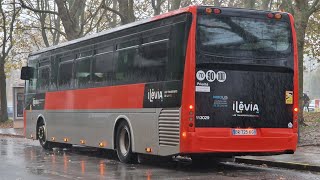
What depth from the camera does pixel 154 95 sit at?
42.6 ft

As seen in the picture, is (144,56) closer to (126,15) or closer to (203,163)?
(203,163)

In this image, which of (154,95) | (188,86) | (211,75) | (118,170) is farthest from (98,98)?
(211,75)

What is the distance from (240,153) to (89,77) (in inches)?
229

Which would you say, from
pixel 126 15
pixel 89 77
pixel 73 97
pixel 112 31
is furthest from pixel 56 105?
pixel 126 15

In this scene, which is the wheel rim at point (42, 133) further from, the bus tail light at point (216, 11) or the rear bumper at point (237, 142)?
the bus tail light at point (216, 11)

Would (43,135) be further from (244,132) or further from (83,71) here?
(244,132)

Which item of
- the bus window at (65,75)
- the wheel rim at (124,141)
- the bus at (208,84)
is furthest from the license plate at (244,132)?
the bus window at (65,75)

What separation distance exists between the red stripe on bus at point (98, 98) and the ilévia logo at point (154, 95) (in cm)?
39

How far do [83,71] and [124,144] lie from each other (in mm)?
3246

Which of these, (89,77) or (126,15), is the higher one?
(126,15)

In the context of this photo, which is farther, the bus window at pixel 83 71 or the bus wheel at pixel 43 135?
the bus wheel at pixel 43 135

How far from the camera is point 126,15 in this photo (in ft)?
84.7

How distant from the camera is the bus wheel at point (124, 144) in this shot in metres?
14.2

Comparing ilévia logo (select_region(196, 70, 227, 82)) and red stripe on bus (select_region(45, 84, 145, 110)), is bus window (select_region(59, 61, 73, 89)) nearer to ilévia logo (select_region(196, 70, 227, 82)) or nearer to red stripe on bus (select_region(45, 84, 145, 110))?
red stripe on bus (select_region(45, 84, 145, 110))
